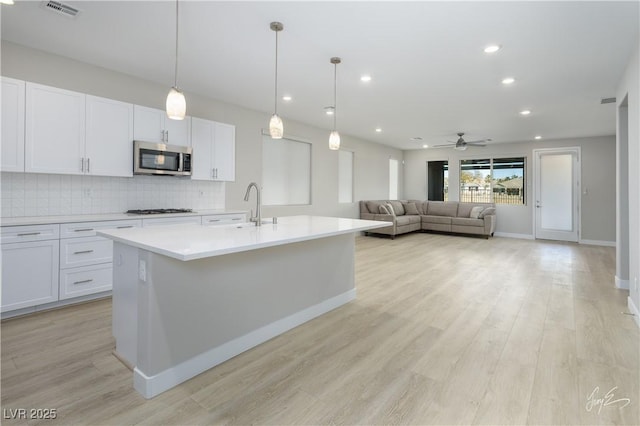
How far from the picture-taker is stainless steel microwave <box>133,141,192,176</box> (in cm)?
379

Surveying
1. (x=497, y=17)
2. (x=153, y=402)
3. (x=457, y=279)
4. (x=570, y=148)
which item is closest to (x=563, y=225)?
(x=570, y=148)

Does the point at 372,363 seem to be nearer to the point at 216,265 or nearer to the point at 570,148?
the point at 216,265

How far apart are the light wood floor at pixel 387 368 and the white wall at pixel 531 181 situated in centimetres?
512

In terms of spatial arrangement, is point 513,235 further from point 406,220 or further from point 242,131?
point 242,131

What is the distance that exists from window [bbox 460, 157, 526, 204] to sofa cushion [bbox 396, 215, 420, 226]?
1.77 meters

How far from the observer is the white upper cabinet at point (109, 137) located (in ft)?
11.5

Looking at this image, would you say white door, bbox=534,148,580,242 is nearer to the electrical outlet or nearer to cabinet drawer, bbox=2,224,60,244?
the electrical outlet

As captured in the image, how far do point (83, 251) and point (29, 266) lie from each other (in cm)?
42

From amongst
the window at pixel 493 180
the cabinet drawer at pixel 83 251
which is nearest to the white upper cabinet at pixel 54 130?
the cabinet drawer at pixel 83 251

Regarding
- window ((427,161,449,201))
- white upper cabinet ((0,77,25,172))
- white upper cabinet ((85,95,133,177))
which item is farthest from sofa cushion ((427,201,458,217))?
white upper cabinet ((0,77,25,172))

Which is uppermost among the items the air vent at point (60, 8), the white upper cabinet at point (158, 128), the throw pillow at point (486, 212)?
the air vent at point (60, 8)

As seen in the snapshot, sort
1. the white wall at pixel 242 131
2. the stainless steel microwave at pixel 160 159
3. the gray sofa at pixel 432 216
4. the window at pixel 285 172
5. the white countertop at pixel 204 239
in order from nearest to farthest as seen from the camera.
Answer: the white countertop at pixel 204 239
the white wall at pixel 242 131
the stainless steel microwave at pixel 160 159
the window at pixel 285 172
the gray sofa at pixel 432 216

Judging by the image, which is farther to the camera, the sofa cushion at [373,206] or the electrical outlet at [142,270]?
the sofa cushion at [373,206]

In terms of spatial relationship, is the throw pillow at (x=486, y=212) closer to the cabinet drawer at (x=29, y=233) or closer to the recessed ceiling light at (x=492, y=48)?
the recessed ceiling light at (x=492, y=48)
